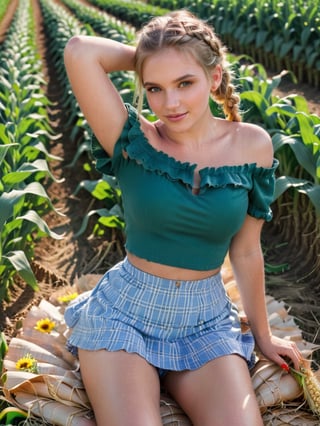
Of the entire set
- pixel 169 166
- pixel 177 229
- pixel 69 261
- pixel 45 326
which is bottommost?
pixel 69 261

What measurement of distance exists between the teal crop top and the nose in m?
0.15

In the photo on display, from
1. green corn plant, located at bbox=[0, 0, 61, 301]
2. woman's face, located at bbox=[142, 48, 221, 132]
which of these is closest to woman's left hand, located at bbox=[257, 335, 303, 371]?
woman's face, located at bbox=[142, 48, 221, 132]

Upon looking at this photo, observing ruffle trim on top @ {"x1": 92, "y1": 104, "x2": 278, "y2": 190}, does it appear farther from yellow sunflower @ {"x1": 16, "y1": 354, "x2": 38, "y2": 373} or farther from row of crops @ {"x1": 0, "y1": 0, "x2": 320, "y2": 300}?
row of crops @ {"x1": 0, "y1": 0, "x2": 320, "y2": 300}

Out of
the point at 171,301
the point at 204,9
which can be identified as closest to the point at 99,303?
the point at 171,301

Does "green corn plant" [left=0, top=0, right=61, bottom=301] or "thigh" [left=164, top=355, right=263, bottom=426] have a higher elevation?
"thigh" [left=164, top=355, right=263, bottom=426]

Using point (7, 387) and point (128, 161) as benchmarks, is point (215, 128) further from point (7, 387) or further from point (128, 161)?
point (7, 387)

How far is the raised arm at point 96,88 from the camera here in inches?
78.4

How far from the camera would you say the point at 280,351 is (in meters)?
2.09

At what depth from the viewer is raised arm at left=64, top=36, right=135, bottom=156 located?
6.54 feet

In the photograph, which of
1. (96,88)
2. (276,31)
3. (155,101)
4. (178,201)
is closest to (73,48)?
(96,88)

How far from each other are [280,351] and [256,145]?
25.4 inches

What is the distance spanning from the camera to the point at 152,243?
199 cm

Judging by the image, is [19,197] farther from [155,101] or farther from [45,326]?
[155,101]

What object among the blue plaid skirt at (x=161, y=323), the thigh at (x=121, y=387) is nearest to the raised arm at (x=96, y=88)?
the blue plaid skirt at (x=161, y=323)
